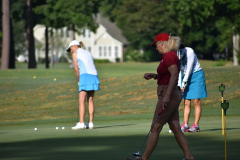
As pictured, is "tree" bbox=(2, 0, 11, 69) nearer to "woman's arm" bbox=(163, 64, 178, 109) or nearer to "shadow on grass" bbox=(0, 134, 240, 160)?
"shadow on grass" bbox=(0, 134, 240, 160)

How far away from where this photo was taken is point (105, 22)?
110 metres

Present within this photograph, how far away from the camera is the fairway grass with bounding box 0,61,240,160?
9.19m

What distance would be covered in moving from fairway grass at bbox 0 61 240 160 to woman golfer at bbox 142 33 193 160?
501 mm

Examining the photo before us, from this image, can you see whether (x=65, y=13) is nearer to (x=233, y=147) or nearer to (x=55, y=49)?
(x=55, y=49)

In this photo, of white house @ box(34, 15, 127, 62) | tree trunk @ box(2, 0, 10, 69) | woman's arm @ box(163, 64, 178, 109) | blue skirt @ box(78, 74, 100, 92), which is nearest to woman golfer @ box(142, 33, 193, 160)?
woman's arm @ box(163, 64, 178, 109)

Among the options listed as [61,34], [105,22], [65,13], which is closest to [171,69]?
[65,13]

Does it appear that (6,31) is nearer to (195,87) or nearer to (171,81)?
(195,87)

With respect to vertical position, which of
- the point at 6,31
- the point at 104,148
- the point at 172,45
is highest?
the point at 6,31

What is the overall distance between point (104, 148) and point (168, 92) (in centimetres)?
205

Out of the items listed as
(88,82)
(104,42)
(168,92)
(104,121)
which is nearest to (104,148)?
(168,92)

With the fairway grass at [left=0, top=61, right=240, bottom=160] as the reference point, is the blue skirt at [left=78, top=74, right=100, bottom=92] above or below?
above

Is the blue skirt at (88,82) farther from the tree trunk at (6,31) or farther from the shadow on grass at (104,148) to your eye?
the tree trunk at (6,31)

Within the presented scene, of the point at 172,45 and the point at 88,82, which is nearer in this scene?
the point at 172,45

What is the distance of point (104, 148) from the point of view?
9562 mm
